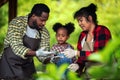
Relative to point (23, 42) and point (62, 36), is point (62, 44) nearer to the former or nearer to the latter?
point (62, 36)

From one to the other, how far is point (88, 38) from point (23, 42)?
80 centimetres

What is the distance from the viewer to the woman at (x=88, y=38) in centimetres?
483

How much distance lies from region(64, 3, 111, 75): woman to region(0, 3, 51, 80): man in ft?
1.30

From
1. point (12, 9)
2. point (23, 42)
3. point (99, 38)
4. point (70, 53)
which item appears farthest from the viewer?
point (12, 9)

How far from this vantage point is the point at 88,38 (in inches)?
199

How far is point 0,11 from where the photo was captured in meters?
9.02

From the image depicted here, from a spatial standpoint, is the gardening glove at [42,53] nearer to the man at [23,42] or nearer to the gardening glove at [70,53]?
the man at [23,42]

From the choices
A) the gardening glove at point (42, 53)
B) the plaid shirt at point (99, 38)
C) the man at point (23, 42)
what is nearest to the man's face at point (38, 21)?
the man at point (23, 42)

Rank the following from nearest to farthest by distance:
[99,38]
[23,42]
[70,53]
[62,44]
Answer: [99,38], [70,53], [23,42], [62,44]

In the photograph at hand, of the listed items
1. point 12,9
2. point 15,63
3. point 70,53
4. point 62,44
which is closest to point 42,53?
point 70,53

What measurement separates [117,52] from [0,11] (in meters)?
8.36

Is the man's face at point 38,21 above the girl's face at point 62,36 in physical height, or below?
above

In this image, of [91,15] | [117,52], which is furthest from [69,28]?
[117,52]

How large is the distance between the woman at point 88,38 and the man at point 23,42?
398 mm
